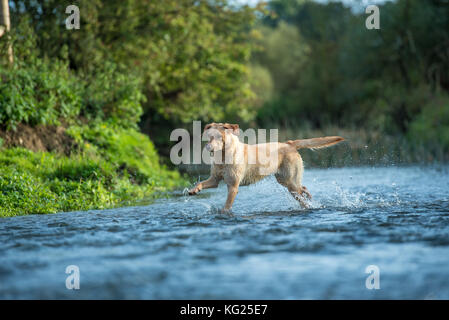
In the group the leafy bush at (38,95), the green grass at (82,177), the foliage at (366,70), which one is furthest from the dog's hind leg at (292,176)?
the foliage at (366,70)

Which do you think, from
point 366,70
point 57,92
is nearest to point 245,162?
point 57,92

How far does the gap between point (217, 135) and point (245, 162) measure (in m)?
→ 0.95

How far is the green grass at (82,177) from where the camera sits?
9.48 m

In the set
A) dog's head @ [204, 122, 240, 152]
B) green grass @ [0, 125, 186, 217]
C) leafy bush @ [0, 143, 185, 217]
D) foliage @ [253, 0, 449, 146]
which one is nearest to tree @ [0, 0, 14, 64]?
green grass @ [0, 125, 186, 217]

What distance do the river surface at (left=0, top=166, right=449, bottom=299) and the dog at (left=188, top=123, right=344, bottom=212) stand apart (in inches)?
17.6

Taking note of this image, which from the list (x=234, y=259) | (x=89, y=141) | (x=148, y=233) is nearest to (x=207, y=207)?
(x=148, y=233)

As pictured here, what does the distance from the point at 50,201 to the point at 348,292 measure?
6.74 metres

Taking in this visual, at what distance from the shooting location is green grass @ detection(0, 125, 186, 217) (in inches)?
373

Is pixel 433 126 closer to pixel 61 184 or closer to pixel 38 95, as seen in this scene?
pixel 38 95

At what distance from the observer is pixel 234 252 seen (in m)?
5.67

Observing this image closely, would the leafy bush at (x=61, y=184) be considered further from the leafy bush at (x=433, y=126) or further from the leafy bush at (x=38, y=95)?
the leafy bush at (x=433, y=126)

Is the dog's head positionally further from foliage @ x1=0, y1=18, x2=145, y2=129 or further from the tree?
the tree

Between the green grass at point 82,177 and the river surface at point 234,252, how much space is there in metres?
0.92
